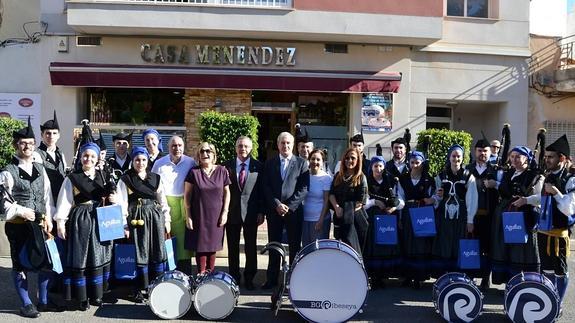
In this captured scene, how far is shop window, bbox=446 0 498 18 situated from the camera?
1645 cm

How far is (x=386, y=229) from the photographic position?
7.72 m

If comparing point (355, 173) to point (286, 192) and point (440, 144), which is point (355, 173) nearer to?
point (286, 192)

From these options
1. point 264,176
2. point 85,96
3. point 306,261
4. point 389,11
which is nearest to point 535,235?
point 306,261

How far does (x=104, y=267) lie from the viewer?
677cm

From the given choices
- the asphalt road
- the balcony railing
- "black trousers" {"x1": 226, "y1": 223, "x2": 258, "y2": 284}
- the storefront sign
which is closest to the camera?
the asphalt road

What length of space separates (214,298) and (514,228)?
3.58 meters

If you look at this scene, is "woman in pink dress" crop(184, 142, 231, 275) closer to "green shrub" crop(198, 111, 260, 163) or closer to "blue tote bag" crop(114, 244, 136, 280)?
"blue tote bag" crop(114, 244, 136, 280)

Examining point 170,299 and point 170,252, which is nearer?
point 170,299

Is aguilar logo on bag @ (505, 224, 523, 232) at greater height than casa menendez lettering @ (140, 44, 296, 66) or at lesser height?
lesser

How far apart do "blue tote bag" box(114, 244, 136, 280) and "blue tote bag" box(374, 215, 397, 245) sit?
3099 millimetres

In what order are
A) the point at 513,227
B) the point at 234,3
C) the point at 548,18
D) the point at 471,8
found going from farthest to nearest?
the point at 548,18
the point at 471,8
the point at 234,3
the point at 513,227

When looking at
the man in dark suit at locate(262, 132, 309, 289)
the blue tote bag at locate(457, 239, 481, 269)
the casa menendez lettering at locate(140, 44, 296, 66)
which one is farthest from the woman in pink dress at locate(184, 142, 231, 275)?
the casa menendez lettering at locate(140, 44, 296, 66)

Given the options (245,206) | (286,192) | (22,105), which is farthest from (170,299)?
(22,105)

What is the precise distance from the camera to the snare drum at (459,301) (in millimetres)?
6348
